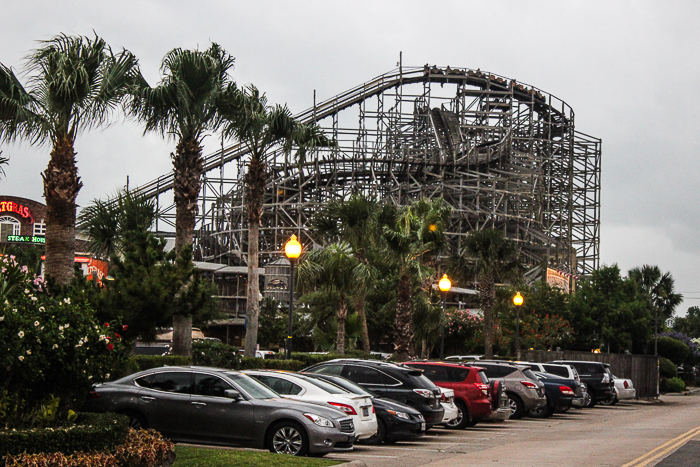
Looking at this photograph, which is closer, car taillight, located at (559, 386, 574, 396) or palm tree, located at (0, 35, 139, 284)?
palm tree, located at (0, 35, 139, 284)

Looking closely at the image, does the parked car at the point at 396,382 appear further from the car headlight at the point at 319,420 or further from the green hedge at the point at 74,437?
the green hedge at the point at 74,437

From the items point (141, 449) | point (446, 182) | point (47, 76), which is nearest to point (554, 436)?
point (141, 449)

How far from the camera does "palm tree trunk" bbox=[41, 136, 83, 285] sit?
61.1 feet

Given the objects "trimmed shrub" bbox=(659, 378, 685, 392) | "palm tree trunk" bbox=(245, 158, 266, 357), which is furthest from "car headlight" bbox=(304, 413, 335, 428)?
"trimmed shrub" bbox=(659, 378, 685, 392)

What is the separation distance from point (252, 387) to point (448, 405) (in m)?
6.53

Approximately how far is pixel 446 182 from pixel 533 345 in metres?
20.3

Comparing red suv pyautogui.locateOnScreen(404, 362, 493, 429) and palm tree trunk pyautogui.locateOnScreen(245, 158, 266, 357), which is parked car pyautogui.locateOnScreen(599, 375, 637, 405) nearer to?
red suv pyautogui.locateOnScreen(404, 362, 493, 429)

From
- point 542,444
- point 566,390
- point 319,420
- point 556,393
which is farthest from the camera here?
point 566,390

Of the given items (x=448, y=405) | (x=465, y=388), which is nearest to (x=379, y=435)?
(x=448, y=405)

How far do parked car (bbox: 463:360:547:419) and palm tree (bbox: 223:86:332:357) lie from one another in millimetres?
6903

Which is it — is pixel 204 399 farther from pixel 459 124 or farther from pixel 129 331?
pixel 459 124

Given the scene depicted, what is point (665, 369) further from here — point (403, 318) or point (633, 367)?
point (403, 318)

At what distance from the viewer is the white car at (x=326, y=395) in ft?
54.1

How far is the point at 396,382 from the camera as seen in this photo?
20.2 metres
